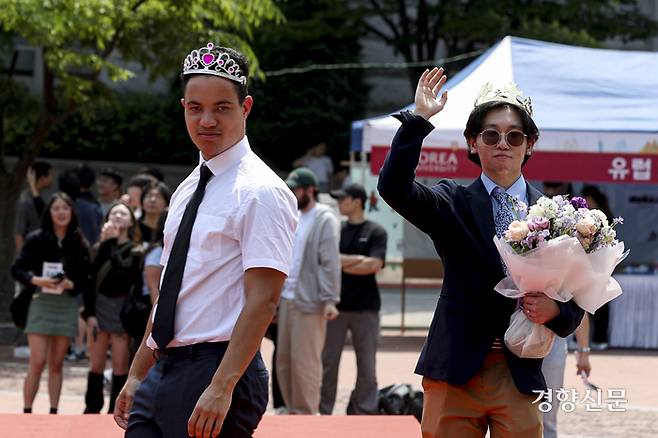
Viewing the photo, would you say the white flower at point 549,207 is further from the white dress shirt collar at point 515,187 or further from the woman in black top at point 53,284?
the woman in black top at point 53,284

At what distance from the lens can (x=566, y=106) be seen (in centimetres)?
1399

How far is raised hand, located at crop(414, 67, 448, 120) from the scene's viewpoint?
4.24 metres

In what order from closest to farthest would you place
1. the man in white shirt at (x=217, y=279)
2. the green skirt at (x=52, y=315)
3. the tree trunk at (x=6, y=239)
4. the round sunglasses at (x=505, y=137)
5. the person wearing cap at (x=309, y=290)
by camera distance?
the man in white shirt at (x=217, y=279), the round sunglasses at (x=505, y=137), the green skirt at (x=52, y=315), the person wearing cap at (x=309, y=290), the tree trunk at (x=6, y=239)

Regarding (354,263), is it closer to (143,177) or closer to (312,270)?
(312,270)

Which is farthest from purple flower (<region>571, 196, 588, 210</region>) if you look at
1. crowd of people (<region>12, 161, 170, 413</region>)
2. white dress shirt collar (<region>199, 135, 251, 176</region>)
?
crowd of people (<region>12, 161, 170, 413</region>)

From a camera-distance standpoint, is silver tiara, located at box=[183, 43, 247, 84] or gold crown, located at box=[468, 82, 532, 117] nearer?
silver tiara, located at box=[183, 43, 247, 84]

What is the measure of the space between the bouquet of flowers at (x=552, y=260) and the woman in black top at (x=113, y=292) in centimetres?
513

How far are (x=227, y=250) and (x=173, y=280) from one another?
21 cm

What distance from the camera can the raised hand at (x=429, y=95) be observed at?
13.9 feet

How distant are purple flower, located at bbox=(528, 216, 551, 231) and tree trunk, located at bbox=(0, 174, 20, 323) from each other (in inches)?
427

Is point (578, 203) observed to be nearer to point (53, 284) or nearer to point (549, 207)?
point (549, 207)

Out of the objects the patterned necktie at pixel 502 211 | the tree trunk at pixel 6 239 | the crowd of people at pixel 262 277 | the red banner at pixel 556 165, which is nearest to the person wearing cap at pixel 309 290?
the red banner at pixel 556 165

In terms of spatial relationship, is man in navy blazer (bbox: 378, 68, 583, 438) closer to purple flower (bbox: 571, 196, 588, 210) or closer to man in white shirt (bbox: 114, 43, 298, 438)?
purple flower (bbox: 571, 196, 588, 210)

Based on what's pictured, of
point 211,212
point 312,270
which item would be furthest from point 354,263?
point 211,212
